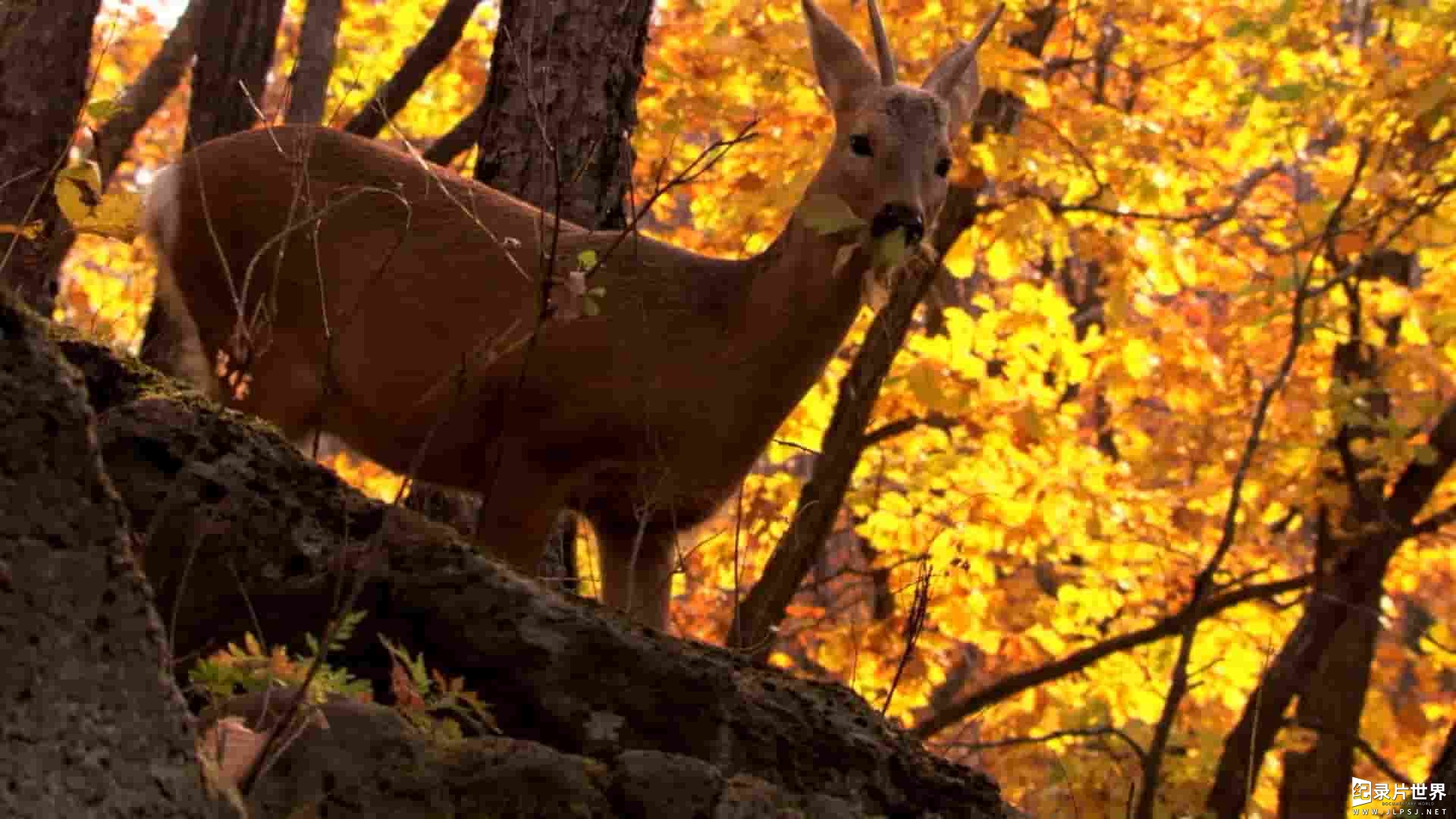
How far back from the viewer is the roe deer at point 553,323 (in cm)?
540

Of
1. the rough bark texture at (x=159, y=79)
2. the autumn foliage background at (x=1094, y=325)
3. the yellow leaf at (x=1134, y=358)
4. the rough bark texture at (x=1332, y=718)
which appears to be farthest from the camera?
the yellow leaf at (x=1134, y=358)

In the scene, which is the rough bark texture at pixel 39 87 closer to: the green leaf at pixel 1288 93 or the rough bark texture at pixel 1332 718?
the green leaf at pixel 1288 93

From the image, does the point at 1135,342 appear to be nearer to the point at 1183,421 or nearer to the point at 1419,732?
the point at 1183,421

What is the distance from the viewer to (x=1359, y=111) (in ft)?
32.8

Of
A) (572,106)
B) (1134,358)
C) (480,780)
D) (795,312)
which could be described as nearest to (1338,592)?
A: (1134,358)

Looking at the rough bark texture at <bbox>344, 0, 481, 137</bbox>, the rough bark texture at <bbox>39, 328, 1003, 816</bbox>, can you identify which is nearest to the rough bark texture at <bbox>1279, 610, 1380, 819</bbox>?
the rough bark texture at <bbox>344, 0, 481, 137</bbox>

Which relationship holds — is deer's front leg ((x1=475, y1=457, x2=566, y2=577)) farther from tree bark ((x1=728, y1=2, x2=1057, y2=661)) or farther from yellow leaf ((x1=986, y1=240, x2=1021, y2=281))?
yellow leaf ((x1=986, y1=240, x2=1021, y2=281))

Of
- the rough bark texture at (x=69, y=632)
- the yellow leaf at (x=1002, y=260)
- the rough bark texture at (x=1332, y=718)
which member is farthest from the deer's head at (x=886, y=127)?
the rough bark texture at (x=1332, y=718)

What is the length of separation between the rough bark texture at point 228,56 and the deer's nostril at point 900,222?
3724mm

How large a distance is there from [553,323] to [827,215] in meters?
1.48

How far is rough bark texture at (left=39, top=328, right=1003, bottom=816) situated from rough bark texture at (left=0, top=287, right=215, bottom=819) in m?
0.76

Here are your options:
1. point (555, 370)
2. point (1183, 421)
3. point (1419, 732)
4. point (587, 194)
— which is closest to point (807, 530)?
point (587, 194)

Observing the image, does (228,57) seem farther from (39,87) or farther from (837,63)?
(837,63)

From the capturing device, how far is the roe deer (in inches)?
213
